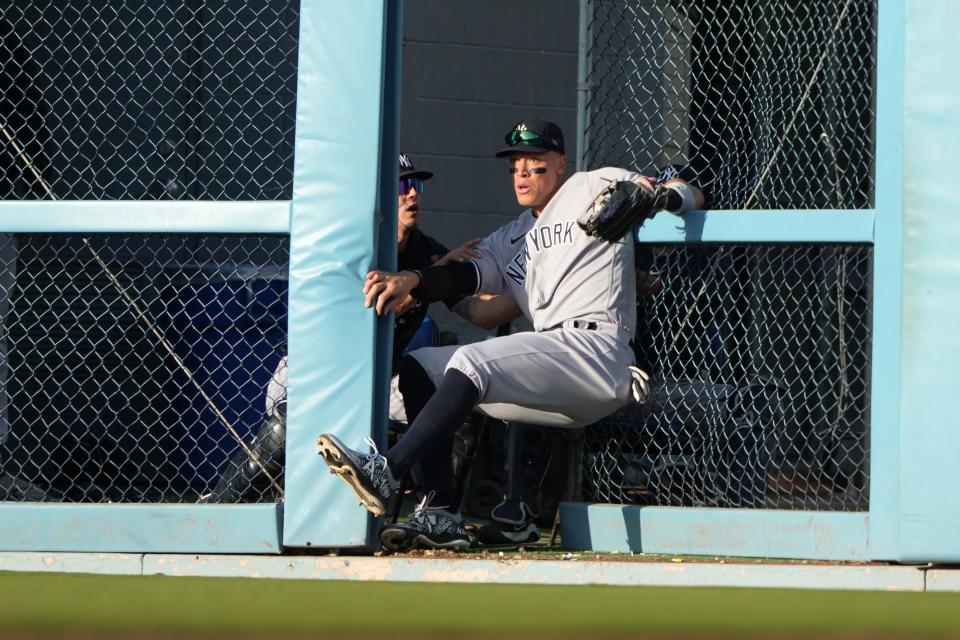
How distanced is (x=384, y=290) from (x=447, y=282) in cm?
60

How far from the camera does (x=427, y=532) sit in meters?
4.34

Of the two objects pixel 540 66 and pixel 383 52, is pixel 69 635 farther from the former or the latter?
pixel 540 66

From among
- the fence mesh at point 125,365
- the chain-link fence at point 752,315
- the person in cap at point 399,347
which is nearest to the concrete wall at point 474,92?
the chain-link fence at point 752,315

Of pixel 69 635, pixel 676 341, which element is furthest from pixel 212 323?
pixel 69 635

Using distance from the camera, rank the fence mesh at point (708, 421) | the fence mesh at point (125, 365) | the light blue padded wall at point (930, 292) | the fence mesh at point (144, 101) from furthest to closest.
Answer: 1. the fence mesh at point (144, 101)
2. the fence mesh at point (125, 365)
3. the fence mesh at point (708, 421)
4. the light blue padded wall at point (930, 292)

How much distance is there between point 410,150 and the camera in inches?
309

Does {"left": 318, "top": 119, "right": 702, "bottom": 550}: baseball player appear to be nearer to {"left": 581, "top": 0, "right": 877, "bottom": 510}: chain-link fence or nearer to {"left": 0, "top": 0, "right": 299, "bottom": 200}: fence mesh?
{"left": 581, "top": 0, "right": 877, "bottom": 510}: chain-link fence

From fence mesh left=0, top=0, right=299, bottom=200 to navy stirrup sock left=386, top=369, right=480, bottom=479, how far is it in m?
2.31

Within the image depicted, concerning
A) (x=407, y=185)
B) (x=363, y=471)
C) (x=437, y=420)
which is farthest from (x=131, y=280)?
(x=363, y=471)

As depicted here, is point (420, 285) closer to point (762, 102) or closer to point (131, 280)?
point (131, 280)

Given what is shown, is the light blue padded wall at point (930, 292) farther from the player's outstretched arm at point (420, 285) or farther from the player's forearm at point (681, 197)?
the player's outstretched arm at point (420, 285)

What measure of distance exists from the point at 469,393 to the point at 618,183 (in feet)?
2.89

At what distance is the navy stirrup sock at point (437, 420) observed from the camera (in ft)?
13.8

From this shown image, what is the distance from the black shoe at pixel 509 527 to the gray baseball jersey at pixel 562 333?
0.33m
